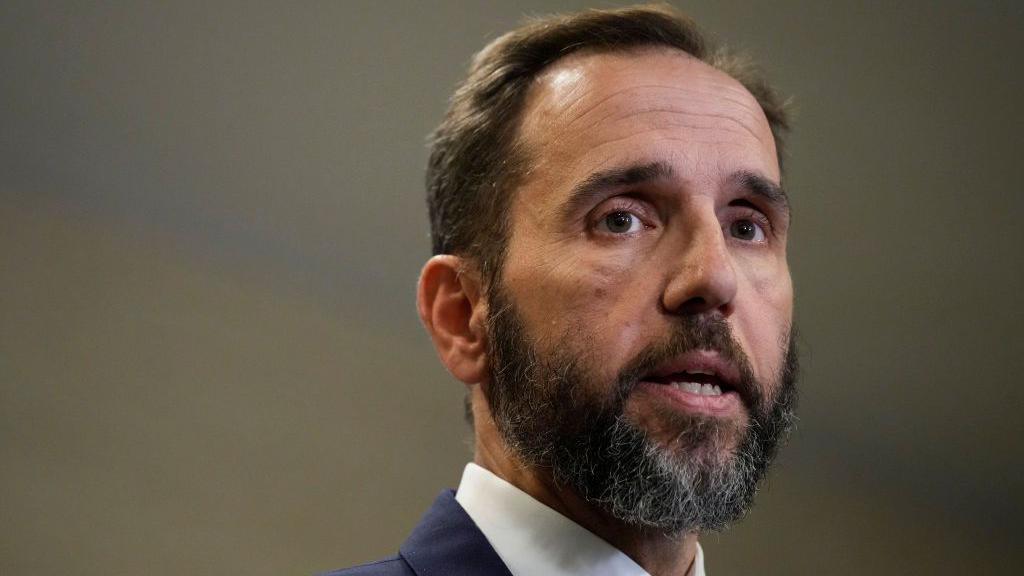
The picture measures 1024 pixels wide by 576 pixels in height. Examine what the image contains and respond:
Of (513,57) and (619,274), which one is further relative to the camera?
(513,57)

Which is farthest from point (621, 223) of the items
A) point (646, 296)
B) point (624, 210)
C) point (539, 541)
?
point (539, 541)

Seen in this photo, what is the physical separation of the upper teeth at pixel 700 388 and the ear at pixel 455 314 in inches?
13.8

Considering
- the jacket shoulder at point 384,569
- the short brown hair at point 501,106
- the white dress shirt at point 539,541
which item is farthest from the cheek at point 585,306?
the jacket shoulder at point 384,569

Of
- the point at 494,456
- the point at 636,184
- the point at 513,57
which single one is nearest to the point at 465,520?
the point at 494,456

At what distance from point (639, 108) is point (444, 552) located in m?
0.70

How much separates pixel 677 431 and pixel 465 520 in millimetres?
377

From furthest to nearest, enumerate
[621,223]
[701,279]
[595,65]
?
[595,65] < [621,223] < [701,279]

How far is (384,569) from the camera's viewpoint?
191 centimetres

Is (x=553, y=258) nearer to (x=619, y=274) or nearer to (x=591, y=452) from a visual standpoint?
(x=619, y=274)

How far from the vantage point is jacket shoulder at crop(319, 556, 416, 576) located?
6.20ft

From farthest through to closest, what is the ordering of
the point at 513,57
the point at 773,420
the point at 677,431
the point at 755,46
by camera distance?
the point at 755,46
the point at 513,57
the point at 773,420
the point at 677,431

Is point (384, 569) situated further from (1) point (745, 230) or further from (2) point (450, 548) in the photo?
(1) point (745, 230)

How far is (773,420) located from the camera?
72.0 inches

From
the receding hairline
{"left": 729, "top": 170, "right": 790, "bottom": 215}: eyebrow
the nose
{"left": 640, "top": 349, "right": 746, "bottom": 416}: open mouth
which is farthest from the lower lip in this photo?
the receding hairline
